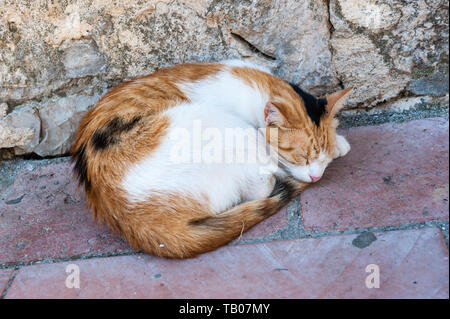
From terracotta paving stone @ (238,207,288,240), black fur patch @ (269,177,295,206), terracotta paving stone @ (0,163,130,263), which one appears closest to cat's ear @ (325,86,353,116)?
black fur patch @ (269,177,295,206)

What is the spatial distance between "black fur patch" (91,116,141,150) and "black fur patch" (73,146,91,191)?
0.27ft

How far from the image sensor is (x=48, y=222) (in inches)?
91.1

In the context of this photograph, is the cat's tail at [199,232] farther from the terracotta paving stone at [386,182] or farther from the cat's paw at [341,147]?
the cat's paw at [341,147]

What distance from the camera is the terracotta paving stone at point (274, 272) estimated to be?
1.63 meters

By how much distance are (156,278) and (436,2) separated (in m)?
1.94

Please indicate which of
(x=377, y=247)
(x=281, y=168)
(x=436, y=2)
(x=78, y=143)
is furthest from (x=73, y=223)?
(x=436, y=2)

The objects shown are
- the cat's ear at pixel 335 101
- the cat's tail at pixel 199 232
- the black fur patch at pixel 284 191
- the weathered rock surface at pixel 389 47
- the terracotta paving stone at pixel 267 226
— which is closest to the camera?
the cat's tail at pixel 199 232

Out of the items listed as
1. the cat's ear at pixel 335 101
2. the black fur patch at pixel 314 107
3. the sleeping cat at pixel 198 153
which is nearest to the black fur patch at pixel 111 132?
the sleeping cat at pixel 198 153

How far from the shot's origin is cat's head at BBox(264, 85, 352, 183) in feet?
7.10

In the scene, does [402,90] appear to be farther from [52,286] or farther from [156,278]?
[52,286]

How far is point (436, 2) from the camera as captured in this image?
7.74 feet

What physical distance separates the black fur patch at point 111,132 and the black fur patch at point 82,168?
0.27 ft

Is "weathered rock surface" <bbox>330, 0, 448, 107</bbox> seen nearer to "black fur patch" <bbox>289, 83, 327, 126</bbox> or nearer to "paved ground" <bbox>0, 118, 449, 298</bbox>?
"paved ground" <bbox>0, 118, 449, 298</bbox>

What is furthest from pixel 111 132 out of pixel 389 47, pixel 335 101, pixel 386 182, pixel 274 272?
pixel 389 47
